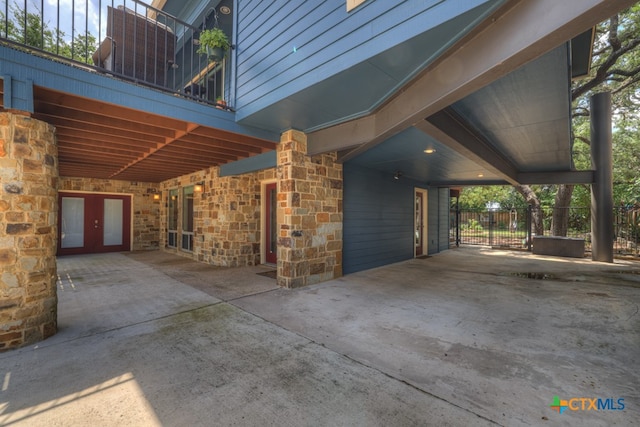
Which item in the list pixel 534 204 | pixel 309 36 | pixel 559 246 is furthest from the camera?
pixel 534 204

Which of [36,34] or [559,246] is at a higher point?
[36,34]

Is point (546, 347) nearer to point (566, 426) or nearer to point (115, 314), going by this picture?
point (566, 426)

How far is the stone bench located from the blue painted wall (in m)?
4.29

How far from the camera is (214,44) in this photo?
4457 mm

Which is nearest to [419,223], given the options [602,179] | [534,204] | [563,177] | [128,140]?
[563,177]

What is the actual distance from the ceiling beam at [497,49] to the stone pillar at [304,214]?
188cm

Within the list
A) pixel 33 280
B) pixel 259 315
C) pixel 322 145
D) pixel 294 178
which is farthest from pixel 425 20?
pixel 33 280

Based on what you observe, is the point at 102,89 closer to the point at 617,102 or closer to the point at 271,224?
the point at 271,224

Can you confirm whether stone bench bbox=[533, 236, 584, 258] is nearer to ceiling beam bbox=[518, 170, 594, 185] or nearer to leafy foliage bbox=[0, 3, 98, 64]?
ceiling beam bbox=[518, 170, 594, 185]

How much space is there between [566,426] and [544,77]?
3029mm

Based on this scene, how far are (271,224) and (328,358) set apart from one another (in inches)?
192

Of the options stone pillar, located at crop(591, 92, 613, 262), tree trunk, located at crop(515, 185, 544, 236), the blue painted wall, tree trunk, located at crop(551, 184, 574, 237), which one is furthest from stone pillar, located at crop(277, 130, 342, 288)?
tree trunk, located at crop(551, 184, 574, 237)

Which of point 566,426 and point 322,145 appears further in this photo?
point 322,145

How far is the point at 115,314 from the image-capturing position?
358 cm
